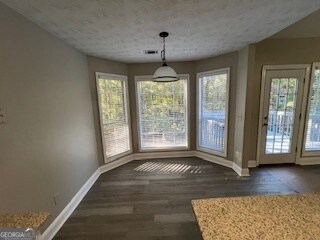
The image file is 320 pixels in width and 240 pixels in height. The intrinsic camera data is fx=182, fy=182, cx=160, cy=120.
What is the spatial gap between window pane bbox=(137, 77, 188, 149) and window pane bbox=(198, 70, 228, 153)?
0.42 meters

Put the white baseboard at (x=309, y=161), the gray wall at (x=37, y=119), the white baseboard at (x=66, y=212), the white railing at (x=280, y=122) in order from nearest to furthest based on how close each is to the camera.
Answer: the gray wall at (x=37, y=119)
the white baseboard at (x=66, y=212)
the white railing at (x=280, y=122)
the white baseboard at (x=309, y=161)

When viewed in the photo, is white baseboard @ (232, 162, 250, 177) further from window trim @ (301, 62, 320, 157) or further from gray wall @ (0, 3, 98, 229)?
gray wall @ (0, 3, 98, 229)

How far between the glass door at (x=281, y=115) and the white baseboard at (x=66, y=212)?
3.57 m

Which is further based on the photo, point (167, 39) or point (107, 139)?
point (107, 139)

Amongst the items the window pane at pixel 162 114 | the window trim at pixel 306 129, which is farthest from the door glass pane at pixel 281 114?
the window pane at pixel 162 114

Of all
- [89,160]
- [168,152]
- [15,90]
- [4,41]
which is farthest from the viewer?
[168,152]

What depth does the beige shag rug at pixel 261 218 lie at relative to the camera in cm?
96

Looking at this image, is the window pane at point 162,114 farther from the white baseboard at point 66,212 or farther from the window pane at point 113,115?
the white baseboard at point 66,212

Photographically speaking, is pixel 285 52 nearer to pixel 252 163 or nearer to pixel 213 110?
pixel 213 110

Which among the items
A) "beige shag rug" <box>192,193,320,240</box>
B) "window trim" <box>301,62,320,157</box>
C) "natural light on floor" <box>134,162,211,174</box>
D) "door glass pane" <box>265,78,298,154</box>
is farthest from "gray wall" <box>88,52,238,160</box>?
"beige shag rug" <box>192,193,320,240</box>

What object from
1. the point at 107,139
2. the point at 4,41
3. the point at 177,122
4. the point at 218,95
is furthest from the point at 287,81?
the point at 4,41

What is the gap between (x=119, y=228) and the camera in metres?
2.30

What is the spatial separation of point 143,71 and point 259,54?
2.48 m

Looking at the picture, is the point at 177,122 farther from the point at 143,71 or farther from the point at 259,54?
the point at 259,54
